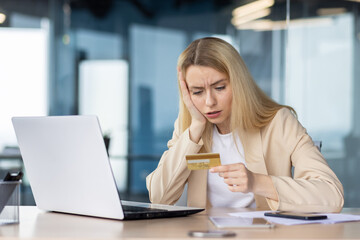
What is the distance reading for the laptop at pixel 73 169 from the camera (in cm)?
163

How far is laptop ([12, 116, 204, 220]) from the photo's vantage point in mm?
1628

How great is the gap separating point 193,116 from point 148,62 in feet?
13.7

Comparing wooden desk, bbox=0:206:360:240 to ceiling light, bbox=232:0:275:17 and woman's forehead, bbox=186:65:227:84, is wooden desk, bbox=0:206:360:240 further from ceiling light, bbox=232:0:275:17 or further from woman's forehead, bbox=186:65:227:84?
ceiling light, bbox=232:0:275:17

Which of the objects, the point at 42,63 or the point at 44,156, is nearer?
the point at 44,156

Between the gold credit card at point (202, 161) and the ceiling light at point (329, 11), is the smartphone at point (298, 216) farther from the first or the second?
the ceiling light at point (329, 11)

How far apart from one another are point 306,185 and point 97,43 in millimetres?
4977

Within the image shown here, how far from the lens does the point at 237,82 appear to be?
2.48m

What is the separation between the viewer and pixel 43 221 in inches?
69.6

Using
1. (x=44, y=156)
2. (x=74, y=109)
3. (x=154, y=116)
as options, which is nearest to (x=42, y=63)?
(x=74, y=109)

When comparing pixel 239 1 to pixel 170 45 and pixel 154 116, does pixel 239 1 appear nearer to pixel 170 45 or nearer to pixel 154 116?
pixel 170 45

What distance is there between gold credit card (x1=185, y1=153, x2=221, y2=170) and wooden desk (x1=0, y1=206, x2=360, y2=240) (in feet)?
0.54

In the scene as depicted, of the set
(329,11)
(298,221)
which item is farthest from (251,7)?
(298,221)

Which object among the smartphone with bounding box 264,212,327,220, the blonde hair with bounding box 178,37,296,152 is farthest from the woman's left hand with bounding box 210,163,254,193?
the blonde hair with bounding box 178,37,296,152

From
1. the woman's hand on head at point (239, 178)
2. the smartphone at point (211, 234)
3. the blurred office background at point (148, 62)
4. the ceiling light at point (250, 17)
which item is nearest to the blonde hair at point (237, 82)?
the woman's hand on head at point (239, 178)
